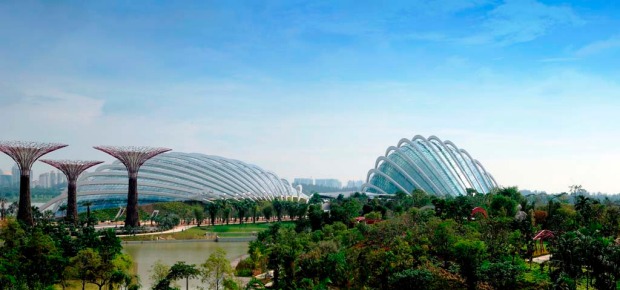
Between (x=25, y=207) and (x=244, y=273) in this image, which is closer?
(x=244, y=273)

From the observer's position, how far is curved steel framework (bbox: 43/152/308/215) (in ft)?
327

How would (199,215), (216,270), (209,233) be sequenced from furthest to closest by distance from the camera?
1. (199,215)
2. (209,233)
3. (216,270)

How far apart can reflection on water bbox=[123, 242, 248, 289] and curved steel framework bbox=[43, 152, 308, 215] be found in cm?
3826

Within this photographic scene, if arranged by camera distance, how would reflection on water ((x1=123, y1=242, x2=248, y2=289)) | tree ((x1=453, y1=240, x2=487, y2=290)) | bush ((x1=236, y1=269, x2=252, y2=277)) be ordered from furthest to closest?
reflection on water ((x1=123, y1=242, x2=248, y2=289)) → bush ((x1=236, y1=269, x2=252, y2=277)) → tree ((x1=453, y1=240, x2=487, y2=290))

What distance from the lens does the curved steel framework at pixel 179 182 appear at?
99562 millimetres

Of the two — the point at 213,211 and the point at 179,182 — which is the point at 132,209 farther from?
the point at 179,182

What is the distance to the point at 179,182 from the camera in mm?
102000

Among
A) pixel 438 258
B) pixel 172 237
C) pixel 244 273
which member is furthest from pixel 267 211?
pixel 438 258

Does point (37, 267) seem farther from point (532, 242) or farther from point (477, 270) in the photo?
point (532, 242)

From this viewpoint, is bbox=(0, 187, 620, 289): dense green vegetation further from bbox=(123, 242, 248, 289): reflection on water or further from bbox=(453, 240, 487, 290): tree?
bbox=(123, 242, 248, 289): reflection on water

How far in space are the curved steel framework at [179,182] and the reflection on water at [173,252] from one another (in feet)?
126

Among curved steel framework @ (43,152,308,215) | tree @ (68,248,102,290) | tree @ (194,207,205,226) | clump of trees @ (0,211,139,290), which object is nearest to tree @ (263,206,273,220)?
tree @ (194,207,205,226)

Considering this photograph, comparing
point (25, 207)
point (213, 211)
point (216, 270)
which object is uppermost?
point (25, 207)

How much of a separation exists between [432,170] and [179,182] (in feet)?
137
